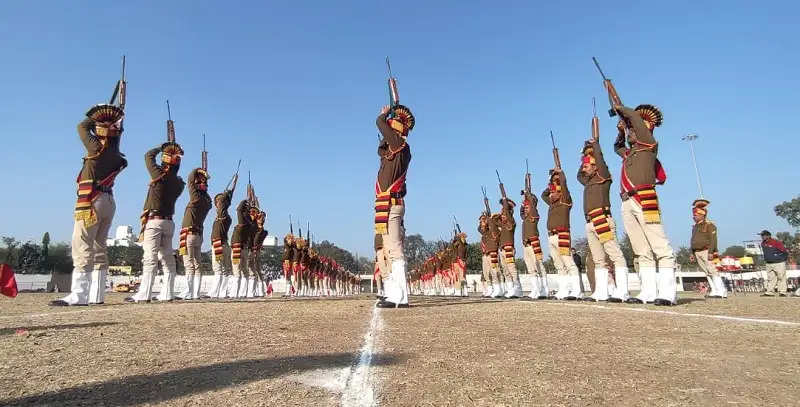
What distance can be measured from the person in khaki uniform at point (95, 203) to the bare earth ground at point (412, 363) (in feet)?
13.1

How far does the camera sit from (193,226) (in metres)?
13.3

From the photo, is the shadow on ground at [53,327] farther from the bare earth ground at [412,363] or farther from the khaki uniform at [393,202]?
the khaki uniform at [393,202]

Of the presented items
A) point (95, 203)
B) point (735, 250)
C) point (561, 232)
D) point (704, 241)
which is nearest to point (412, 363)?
point (95, 203)

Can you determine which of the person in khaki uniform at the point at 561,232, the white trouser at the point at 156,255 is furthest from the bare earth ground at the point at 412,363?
the person in khaki uniform at the point at 561,232

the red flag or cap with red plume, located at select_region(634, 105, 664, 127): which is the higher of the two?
cap with red plume, located at select_region(634, 105, 664, 127)

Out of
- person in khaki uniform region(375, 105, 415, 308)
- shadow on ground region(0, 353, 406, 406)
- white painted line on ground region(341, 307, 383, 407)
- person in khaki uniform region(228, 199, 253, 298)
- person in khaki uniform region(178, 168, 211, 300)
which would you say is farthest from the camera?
person in khaki uniform region(228, 199, 253, 298)

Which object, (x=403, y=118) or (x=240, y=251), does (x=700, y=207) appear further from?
(x=240, y=251)

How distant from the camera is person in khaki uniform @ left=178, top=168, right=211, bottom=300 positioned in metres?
13.2

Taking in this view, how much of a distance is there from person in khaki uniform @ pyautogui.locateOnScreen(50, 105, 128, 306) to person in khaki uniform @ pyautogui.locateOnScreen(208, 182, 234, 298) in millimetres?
6911

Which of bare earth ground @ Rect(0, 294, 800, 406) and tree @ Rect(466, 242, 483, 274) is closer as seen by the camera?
bare earth ground @ Rect(0, 294, 800, 406)

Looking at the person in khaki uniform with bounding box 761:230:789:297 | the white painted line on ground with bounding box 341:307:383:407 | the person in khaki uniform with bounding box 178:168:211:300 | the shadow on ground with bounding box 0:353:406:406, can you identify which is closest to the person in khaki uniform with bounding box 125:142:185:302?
the person in khaki uniform with bounding box 178:168:211:300

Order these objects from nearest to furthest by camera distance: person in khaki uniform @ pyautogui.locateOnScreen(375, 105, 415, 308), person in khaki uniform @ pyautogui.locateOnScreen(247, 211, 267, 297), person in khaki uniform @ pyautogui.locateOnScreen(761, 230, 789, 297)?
person in khaki uniform @ pyautogui.locateOnScreen(375, 105, 415, 308) < person in khaki uniform @ pyautogui.locateOnScreen(761, 230, 789, 297) < person in khaki uniform @ pyautogui.locateOnScreen(247, 211, 267, 297)

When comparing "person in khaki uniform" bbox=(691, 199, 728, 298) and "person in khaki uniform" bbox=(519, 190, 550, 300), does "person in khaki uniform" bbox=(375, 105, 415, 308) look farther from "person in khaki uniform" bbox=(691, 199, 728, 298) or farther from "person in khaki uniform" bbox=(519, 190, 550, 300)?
"person in khaki uniform" bbox=(691, 199, 728, 298)

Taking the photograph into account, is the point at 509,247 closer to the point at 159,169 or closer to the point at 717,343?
the point at 159,169
